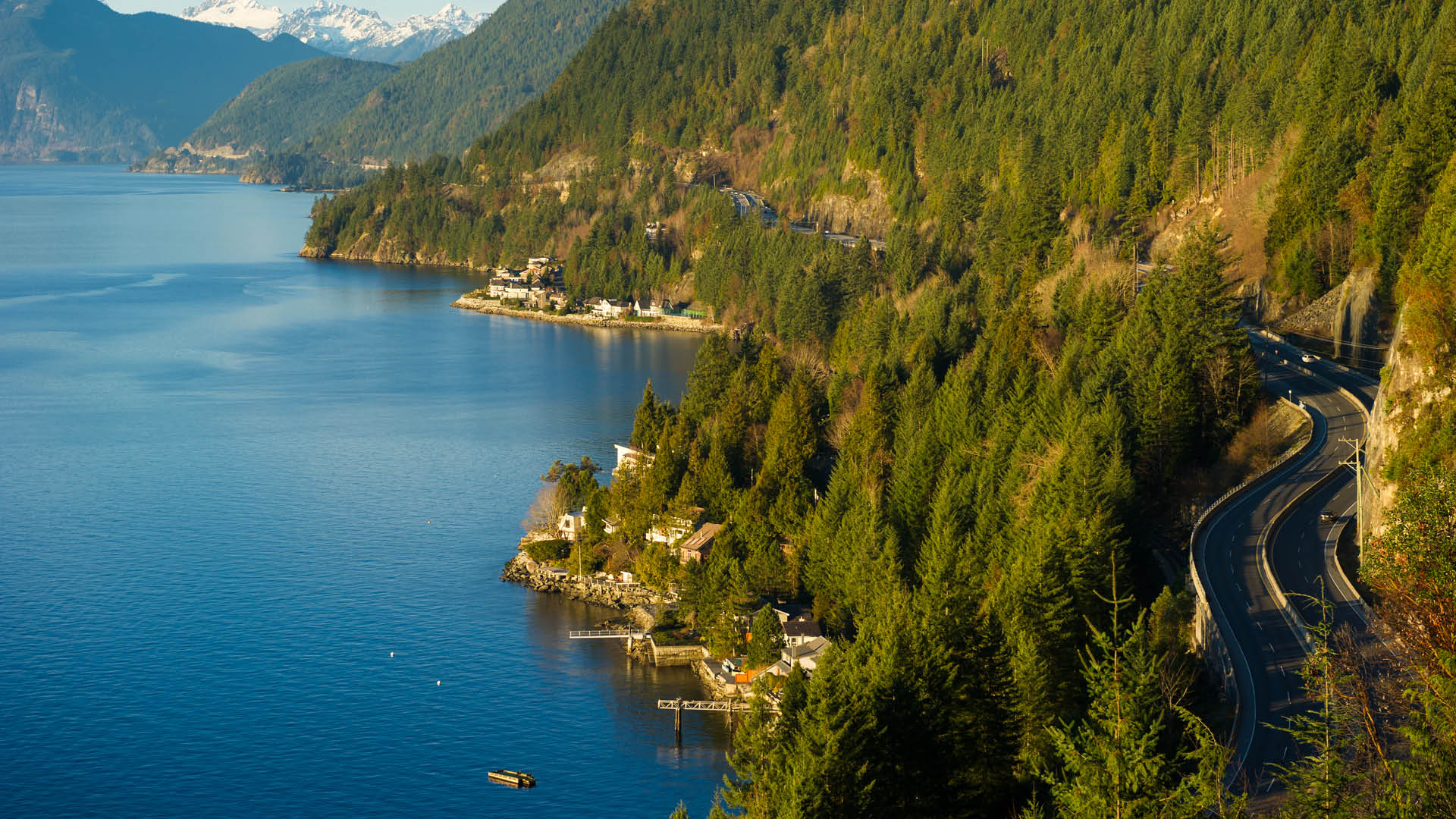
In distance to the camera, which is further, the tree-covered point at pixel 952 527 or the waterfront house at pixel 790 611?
→ the waterfront house at pixel 790 611

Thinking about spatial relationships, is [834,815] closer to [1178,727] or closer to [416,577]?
[1178,727]

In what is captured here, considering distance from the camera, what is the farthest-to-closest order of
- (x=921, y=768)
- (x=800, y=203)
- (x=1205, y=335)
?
1. (x=800, y=203)
2. (x=1205, y=335)
3. (x=921, y=768)

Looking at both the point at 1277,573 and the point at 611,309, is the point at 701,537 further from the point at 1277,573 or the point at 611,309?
the point at 611,309

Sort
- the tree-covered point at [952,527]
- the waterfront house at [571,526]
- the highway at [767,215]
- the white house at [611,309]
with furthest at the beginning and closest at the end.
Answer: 1. the white house at [611,309]
2. the highway at [767,215]
3. the waterfront house at [571,526]
4. the tree-covered point at [952,527]

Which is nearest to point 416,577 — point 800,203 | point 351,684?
point 351,684

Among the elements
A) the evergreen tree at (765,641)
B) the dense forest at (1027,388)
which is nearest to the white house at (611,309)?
the dense forest at (1027,388)

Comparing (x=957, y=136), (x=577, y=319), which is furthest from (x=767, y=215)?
(x=957, y=136)

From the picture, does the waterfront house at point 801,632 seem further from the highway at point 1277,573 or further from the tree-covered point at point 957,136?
the tree-covered point at point 957,136

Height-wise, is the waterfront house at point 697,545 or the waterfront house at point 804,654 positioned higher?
the waterfront house at point 697,545

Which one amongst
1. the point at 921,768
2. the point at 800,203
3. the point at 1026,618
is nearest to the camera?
the point at 921,768
